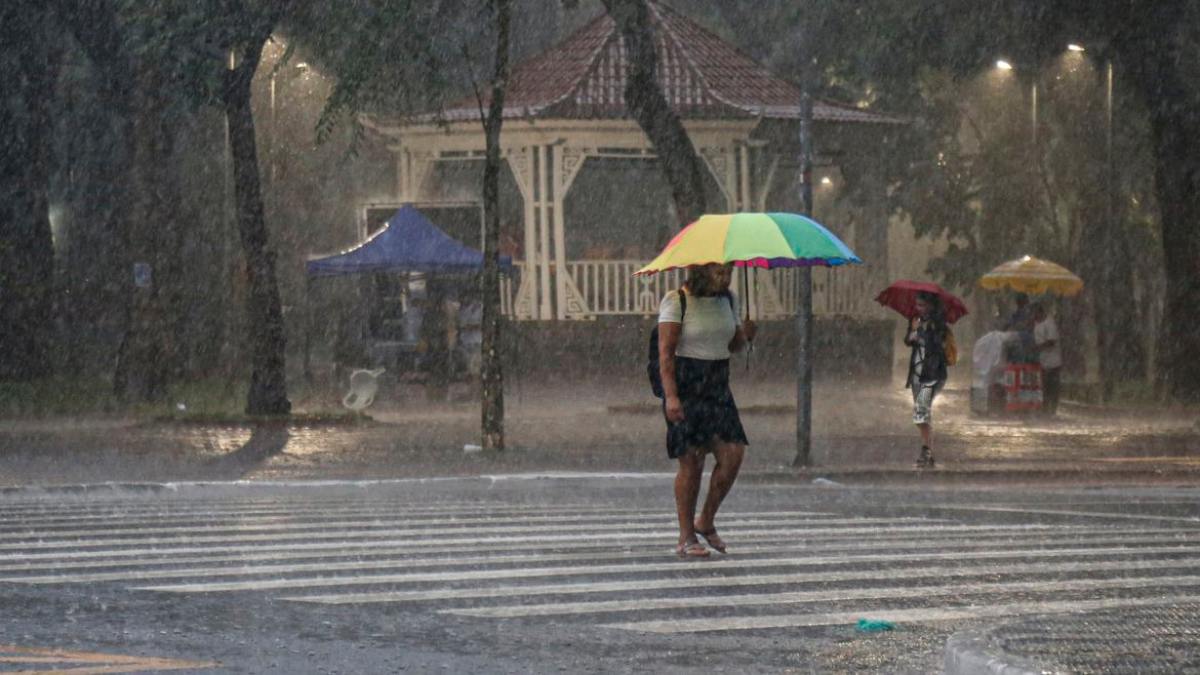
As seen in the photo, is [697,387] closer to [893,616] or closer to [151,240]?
[893,616]

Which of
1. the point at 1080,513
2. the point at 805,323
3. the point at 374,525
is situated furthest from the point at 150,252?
the point at 1080,513

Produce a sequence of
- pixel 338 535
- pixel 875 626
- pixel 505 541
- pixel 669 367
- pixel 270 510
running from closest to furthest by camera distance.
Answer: pixel 875 626, pixel 669 367, pixel 505 541, pixel 338 535, pixel 270 510

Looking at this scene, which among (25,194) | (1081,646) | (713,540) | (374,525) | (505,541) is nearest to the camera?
(1081,646)

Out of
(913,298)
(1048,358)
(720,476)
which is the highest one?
(913,298)

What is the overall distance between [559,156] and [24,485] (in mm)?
17946

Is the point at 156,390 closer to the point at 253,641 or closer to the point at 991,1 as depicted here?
the point at 991,1

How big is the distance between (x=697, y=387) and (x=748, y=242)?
0.98m

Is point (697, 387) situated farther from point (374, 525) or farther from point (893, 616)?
point (374, 525)

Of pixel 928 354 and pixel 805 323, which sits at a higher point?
pixel 805 323

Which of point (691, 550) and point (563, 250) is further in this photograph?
point (563, 250)

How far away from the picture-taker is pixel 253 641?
29.6 ft

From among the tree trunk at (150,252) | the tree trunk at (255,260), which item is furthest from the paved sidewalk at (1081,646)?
the tree trunk at (150,252)

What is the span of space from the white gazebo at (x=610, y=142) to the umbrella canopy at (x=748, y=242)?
70.8ft

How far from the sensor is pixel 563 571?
11422 millimetres
